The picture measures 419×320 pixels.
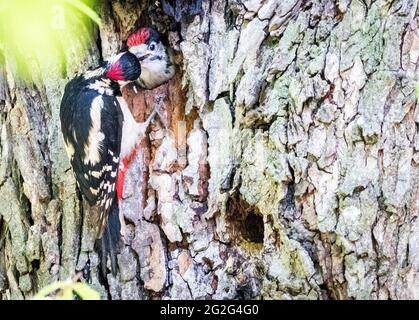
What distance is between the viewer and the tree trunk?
2.37m

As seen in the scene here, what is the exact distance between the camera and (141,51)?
8.74 ft

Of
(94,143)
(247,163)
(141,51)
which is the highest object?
(141,51)

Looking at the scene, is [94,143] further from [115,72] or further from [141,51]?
[141,51]

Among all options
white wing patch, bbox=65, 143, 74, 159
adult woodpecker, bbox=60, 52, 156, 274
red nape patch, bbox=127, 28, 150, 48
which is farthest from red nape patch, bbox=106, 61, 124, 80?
white wing patch, bbox=65, 143, 74, 159

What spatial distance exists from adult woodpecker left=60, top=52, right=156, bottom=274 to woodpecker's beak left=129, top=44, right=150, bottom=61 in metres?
0.02

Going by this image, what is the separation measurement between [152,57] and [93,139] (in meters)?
0.37

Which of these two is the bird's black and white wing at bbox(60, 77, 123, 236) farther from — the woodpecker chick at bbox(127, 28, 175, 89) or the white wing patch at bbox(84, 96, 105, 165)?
the woodpecker chick at bbox(127, 28, 175, 89)

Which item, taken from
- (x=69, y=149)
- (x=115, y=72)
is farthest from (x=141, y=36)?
(x=69, y=149)

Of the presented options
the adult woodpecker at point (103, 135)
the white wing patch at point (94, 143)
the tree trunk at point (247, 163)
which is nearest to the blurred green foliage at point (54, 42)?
the tree trunk at point (247, 163)

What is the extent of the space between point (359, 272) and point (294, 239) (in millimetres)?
233

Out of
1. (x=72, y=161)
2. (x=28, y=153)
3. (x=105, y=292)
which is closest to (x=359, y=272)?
(x=105, y=292)

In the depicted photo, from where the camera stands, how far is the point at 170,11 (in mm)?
2701

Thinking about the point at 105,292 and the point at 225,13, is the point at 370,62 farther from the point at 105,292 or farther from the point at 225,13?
the point at 105,292
